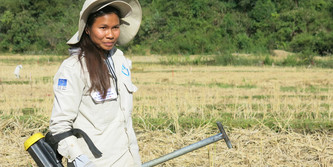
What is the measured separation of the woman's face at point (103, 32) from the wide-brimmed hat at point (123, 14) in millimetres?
53

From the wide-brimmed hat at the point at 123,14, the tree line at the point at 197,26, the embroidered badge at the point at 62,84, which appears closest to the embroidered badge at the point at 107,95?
the embroidered badge at the point at 62,84

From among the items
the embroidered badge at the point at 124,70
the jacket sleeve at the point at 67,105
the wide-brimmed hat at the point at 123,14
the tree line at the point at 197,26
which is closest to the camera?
the jacket sleeve at the point at 67,105

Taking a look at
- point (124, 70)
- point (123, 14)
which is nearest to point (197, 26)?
point (123, 14)

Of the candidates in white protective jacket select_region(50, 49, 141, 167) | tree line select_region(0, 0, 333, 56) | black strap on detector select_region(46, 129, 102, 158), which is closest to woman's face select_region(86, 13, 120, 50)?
white protective jacket select_region(50, 49, 141, 167)

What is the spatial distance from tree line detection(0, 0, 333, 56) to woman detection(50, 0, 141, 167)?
72.4 feet

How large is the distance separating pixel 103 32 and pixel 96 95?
311 millimetres

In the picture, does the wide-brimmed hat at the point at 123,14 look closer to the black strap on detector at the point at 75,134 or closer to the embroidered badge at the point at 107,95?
the embroidered badge at the point at 107,95

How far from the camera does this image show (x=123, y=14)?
233cm

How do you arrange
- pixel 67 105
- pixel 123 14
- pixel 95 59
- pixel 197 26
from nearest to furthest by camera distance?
pixel 67 105
pixel 95 59
pixel 123 14
pixel 197 26

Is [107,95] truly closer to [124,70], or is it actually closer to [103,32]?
[124,70]

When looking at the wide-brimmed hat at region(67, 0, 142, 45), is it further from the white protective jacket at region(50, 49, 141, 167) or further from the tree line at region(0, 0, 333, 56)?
Answer: the tree line at region(0, 0, 333, 56)

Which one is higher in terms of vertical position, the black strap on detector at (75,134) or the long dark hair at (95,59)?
the long dark hair at (95,59)

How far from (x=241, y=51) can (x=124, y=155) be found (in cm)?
2321

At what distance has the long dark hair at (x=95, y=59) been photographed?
79.7 inches
